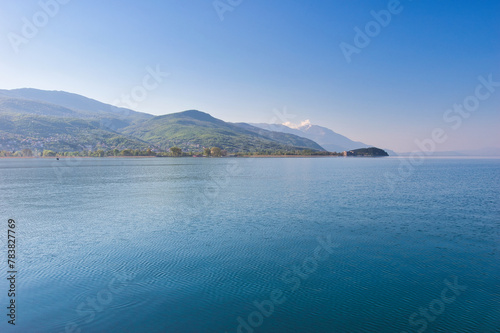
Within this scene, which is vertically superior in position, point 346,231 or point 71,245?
point 346,231

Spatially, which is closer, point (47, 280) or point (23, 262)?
point (47, 280)

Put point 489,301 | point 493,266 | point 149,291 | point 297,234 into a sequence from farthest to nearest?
point 297,234 < point 493,266 < point 149,291 < point 489,301

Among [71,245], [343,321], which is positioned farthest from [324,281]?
[71,245]

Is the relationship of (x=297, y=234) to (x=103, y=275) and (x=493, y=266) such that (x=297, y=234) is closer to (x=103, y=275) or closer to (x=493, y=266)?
(x=493, y=266)

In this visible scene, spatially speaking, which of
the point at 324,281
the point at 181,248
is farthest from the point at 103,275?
the point at 324,281

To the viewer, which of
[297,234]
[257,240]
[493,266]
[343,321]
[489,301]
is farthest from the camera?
[297,234]

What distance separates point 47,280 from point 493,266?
94.8ft

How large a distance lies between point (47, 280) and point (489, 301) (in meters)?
24.9

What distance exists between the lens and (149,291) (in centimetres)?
1516

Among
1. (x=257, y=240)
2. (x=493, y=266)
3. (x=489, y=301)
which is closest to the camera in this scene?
(x=489, y=301)

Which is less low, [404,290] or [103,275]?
[404,290]

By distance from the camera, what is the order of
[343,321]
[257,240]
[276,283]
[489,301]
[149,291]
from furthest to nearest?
A: 1. [257,240]
2. [276,283]
3. [149,291]
4. [489,301]
5. [343,321]

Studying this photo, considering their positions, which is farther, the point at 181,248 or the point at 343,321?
the point at 181,248

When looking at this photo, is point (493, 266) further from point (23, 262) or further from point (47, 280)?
point (23, 262)
